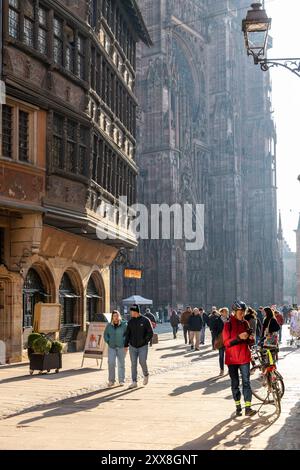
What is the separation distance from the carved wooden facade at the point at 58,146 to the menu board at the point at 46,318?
1.40 m

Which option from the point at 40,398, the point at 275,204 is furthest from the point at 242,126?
the point at 40,398

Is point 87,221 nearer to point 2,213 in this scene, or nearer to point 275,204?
point 2,213

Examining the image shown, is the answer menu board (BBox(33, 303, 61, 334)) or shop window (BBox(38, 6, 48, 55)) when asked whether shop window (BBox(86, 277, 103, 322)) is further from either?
shop window (BBox(38, 6, 48, 55))

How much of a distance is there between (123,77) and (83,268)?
8184 millimetres

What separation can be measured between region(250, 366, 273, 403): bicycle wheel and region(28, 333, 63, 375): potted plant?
4407 mm

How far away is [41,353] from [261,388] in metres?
4.86

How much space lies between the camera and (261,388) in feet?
44.3

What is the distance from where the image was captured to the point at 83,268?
2348 cm

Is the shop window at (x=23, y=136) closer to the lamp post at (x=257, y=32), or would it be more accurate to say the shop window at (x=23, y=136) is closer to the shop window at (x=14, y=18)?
the shop window at (x=14, y=18)

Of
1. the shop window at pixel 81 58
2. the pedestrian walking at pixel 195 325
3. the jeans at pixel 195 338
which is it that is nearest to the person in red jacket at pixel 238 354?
the shop window at pixel 81 58

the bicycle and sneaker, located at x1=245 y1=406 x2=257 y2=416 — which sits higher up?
the bicycle

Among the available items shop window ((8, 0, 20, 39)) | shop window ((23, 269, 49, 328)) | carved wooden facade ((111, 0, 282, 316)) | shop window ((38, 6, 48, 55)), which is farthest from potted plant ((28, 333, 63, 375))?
carved wooden facade ((111, 0, 282, 316))

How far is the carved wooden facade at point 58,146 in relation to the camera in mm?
17391

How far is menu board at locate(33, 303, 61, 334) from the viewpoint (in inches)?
669
